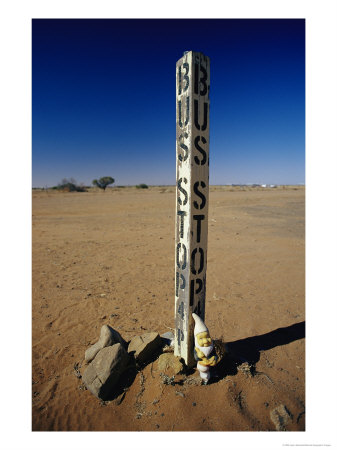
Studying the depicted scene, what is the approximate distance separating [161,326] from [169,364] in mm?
1320

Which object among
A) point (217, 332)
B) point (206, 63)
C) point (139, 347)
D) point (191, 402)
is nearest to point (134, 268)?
point (217, 332)

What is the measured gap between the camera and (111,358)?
2969mm

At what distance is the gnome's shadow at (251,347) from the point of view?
3.00 m

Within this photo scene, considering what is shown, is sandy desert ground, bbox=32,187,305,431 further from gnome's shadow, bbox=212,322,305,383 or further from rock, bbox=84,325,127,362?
rock, bbox=84,325,127,362

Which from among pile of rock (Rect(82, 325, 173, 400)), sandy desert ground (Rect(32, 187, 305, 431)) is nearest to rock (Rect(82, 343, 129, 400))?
pile of rock (Rect(82, 325, 173, 400))

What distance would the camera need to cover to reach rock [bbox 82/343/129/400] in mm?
2848

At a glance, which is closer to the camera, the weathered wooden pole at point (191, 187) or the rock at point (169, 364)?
the weathered wooden pole at point (191, 187)

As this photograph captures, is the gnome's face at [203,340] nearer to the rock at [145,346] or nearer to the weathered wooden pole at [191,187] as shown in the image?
the weathered wooden pole at [191,187]

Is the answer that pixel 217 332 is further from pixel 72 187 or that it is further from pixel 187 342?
pixel 72 187

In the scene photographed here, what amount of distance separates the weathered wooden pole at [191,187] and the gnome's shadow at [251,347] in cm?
41

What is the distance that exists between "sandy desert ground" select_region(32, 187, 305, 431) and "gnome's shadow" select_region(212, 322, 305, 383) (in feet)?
0.06

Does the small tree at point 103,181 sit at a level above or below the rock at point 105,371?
above

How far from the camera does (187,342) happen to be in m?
2.95

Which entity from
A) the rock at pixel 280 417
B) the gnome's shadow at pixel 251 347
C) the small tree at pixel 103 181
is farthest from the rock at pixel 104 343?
the small tree at pixel 103 181
